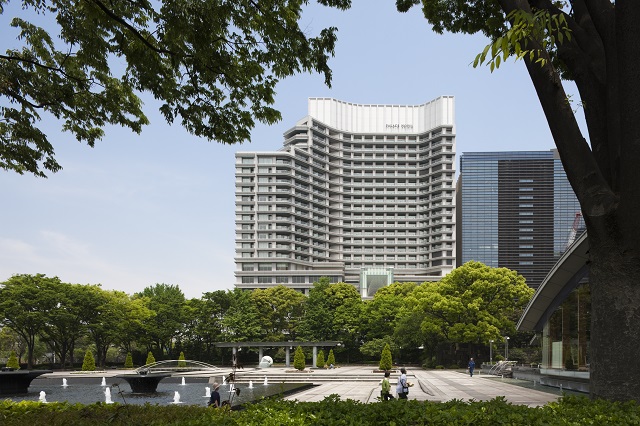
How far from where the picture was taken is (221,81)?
11.1 meters

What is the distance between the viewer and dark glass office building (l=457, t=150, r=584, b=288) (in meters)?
153

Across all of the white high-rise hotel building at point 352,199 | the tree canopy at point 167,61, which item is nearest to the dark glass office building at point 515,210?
the white high-rise hotel building at point 352,199

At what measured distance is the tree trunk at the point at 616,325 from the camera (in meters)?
6.79

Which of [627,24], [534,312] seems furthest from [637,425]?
[534,312]

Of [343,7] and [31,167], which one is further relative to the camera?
[31,167]

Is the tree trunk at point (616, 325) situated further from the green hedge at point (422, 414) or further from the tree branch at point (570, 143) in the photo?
the tree branch at point (570, 143)

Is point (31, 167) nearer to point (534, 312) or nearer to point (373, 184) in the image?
point (534, 312)

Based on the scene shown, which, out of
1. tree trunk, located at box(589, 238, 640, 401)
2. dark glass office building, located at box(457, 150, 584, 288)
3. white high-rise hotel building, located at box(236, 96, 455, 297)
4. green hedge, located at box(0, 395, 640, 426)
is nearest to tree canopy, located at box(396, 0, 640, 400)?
tree trunk, located at box(589, 238, 640, 401)

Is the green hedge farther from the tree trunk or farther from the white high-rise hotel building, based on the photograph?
the white high-rise hotel building

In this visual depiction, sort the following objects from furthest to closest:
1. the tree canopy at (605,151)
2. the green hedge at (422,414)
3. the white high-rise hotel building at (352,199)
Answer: the white high-rise hotel building at (352,199)
the tree canopy at (605,151)
the green hedge at (422,414)

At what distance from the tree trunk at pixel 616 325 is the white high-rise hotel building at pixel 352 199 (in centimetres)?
11904

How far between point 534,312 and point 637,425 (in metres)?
29.9

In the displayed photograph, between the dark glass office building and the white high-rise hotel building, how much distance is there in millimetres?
16087

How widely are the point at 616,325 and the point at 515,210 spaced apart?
519 feet
